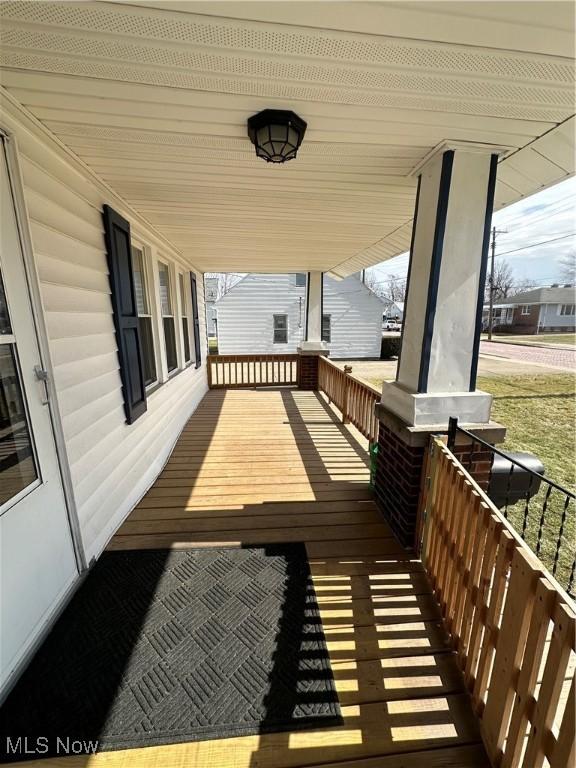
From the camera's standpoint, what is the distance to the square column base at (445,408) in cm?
213

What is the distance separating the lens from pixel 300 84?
1432 mm

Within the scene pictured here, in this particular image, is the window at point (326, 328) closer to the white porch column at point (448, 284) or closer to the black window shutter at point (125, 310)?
the black window shutter at point (125, 310)

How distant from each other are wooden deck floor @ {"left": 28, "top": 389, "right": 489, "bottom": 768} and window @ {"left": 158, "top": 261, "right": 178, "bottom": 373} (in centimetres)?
109

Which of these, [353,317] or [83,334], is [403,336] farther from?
[353,317]

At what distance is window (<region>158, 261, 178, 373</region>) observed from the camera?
4465 mm

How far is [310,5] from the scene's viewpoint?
42.2 inches

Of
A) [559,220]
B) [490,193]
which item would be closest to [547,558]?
[490,193]

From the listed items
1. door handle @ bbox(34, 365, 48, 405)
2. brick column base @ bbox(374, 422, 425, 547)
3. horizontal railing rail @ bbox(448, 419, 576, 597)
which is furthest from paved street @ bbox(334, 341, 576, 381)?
door handle @ bbox(34, 365, 48, 405)

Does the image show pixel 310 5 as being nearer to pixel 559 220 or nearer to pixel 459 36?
pixel 459 36

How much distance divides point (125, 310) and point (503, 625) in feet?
9.77

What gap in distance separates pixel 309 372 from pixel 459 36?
20.4ft

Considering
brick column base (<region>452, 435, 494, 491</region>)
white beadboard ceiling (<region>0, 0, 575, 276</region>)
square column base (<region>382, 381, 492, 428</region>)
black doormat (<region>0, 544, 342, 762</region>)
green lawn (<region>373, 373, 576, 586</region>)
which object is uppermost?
white beadboard ceiling (<region>0, 0, 575, 276</region>)

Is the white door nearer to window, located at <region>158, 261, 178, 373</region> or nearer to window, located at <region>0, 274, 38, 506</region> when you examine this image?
window, located at <region>0, 274, 38, 506</region>

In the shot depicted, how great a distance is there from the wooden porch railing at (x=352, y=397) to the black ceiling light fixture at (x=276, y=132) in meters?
2.52
